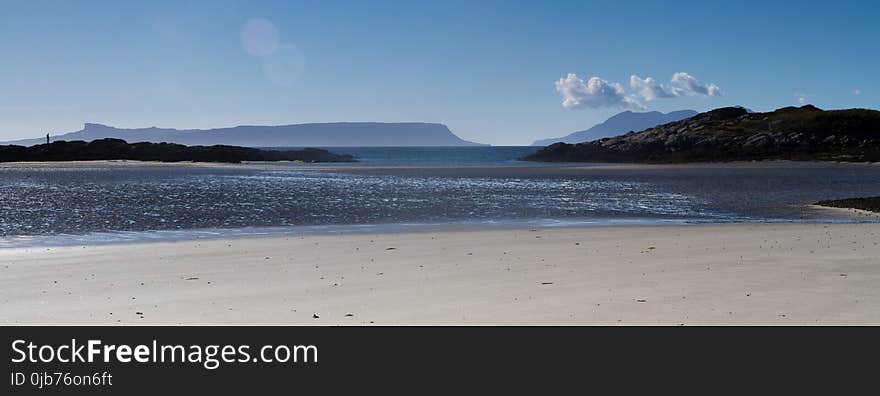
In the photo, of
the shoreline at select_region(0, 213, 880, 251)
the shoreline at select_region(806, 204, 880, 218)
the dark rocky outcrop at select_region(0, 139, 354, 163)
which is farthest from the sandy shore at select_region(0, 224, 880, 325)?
the dark rocky outcrop at select_region(0, 139, 354, 163)

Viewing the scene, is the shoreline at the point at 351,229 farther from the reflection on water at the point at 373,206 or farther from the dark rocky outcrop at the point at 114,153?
the dark rocky outcrop at the point at 114,153

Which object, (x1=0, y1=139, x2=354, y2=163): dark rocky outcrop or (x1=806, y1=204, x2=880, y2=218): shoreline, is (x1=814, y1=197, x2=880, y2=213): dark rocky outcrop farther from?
(x1=0, y1=139, x2=354, y2=163): dark rocky outcrop

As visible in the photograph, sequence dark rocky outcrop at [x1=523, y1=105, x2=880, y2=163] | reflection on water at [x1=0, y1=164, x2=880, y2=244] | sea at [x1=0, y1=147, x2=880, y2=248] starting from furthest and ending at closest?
dark rocky outcrop at [x1=523, y1=105, x2=880, y2=163] < reflection on water at [x1=0, y1=164, x2=880, y2=244] < sea at [x1=0, y1=147, x2=880, y2=248]

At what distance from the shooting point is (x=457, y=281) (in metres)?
11.5

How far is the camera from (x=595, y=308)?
9.23m

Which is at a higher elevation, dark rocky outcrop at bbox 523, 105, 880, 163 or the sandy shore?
dark rocky outcrop at bbox 523, 105, 880, 163

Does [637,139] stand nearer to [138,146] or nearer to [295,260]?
[138,146]

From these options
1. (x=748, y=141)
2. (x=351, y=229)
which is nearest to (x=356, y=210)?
(x=351, y=229)

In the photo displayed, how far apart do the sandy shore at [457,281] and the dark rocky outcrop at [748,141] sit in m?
78.6

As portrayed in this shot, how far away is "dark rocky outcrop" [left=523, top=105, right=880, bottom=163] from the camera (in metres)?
97.9

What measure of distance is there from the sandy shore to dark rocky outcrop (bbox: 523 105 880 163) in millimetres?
78620

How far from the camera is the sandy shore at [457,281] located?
8.96 meters

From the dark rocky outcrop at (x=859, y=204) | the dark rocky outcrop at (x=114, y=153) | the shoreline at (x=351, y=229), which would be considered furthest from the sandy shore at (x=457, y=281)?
the dark rocky outcrop at (x=114, y=153)

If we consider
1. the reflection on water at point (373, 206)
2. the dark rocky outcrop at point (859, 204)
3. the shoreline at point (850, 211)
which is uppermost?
the dark rocky outcrop at point (859, 204)
